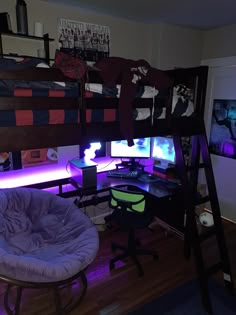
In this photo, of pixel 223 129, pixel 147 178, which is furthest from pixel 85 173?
pixel 223 129

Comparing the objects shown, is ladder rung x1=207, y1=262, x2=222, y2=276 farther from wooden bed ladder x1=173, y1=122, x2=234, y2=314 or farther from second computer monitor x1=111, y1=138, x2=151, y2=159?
second computer monitor x1=111, y1=138, x2=151, y2=159

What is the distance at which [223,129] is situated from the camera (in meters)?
3.46

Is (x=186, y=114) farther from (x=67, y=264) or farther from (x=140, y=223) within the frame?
(x=67, y=264)

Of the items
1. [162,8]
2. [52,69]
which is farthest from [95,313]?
[162,8]

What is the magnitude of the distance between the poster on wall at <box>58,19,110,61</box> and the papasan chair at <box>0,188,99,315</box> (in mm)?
1602

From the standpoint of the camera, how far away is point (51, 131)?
5.07ft

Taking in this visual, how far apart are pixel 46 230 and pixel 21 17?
6.30ft

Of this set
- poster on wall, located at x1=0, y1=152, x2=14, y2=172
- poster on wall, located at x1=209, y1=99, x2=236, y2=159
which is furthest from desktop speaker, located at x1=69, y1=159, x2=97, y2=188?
poster on wall, located at x1=209, y1=99, x2=236, y2=159

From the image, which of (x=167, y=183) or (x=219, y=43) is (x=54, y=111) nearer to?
(x=167, y=183)

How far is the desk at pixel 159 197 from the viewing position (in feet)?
8.54

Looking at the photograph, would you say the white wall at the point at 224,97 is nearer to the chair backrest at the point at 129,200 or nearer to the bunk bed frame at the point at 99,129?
the bunk bed frame at the point at 99,129

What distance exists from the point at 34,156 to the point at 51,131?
1.41 m

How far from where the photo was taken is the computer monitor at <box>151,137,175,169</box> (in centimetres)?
302

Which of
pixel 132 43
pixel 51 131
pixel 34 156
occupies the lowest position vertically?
pixel 34 156
